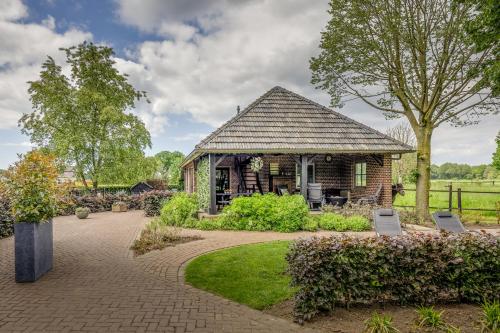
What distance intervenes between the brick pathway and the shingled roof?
5.83m

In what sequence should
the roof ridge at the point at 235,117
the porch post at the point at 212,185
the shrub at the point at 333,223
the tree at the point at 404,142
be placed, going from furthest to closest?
the tree at the point at 404,142 < the roof ridge at the point at 235,117 < the porch post at the point at 212,185 < the shrub at the point at 333,223

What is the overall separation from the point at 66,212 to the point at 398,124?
105ft

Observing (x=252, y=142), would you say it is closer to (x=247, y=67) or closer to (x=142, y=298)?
(x=247, y=67)

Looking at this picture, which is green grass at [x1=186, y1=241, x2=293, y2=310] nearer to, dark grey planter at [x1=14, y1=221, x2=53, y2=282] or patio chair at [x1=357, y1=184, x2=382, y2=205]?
dark grey planter at [x1=14, y1=221, x2=53, y2=282]

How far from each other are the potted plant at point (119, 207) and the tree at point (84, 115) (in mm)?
7766

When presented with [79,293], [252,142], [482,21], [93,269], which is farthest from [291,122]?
[79,293]

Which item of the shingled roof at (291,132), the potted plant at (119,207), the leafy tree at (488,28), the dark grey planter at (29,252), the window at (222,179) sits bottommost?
the potted plant at (119,207)

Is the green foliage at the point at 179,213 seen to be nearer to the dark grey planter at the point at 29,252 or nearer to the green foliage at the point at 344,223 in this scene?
the green foliage at the point at 344,223

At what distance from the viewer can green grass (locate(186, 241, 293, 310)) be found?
5.06m

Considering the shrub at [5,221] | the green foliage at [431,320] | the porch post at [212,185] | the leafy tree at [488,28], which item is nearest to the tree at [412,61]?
the leafy tree at [488,28]

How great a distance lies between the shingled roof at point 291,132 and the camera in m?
12.9

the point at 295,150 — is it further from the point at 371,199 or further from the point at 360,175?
the point at 360,175

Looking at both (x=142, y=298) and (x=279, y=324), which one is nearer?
(x=279, y=324)

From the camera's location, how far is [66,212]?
1755 centimetres
